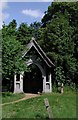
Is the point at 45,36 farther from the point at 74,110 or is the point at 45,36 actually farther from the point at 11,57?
the point at 74,110

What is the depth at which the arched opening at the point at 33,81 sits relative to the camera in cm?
2692

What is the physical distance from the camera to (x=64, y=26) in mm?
26641

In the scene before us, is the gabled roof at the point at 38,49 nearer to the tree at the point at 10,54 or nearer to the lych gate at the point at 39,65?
the lych gate at the point at 39,65

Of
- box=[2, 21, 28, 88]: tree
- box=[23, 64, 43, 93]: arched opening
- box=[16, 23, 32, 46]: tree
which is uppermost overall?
box=[16, 23, 32, 46]: tree

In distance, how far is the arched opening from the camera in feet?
88.3

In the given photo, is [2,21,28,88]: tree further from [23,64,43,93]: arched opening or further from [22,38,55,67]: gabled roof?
[23,64,43,93]: arched opening

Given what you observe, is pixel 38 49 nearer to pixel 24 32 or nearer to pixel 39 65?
pixel 39 65

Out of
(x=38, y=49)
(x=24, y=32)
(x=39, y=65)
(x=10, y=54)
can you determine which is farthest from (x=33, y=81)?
(x=24, y=32)

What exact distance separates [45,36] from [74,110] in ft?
52.8

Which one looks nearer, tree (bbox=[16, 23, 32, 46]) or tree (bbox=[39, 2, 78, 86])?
tree (bbox=[39, 2, 78, 86])

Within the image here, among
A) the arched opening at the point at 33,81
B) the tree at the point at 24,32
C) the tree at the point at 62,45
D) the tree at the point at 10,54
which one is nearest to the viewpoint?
the tree at the point at 10,54

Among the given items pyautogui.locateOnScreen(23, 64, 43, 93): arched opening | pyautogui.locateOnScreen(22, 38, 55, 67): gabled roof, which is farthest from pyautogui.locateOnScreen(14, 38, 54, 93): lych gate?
pyautogui.locateOnScreen(23, 64, 43, 93): arched opening

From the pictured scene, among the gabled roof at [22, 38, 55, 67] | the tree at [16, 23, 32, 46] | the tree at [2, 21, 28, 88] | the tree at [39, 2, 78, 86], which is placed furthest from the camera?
the tree at [16, 23, 32, 46]

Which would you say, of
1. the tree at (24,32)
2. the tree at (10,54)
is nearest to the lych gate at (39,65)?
the tree at (10,54)
